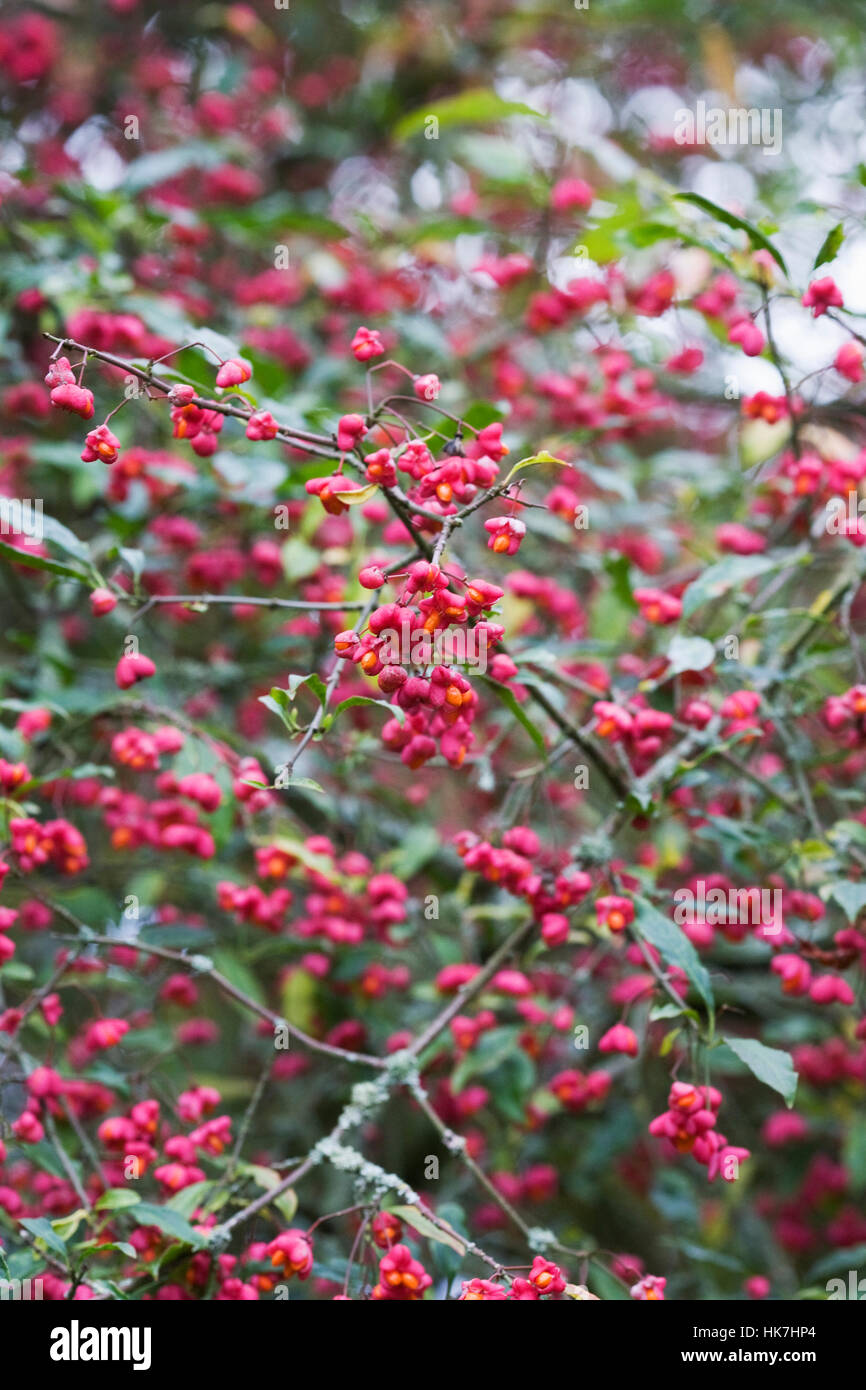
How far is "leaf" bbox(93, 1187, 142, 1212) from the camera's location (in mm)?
1629

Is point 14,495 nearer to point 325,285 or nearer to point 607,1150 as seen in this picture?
point 325,285

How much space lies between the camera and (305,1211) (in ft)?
8.18

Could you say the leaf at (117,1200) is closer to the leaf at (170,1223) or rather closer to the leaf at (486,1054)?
the leaf at (170,1223)

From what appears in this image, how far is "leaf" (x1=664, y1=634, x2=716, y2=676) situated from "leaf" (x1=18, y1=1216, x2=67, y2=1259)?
1114 mm

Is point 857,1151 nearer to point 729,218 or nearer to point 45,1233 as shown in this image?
point 45,1233

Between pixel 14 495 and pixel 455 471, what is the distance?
5.30 feet

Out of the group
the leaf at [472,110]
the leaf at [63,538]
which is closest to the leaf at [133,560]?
the leaf at [63,538]

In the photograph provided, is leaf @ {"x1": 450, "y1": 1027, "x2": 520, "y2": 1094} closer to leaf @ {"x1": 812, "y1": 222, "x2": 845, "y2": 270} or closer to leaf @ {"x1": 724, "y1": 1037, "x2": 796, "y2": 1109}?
leaf @ {"x1": 724, "y1": 1037, "x2": 796, "y2": 1109}

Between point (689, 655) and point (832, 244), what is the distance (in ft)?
1.99

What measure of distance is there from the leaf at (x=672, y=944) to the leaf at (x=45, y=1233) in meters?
0.84

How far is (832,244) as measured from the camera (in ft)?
5.77

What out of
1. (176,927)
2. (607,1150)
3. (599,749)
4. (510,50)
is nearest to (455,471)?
(599,749)

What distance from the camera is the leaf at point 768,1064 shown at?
1570 millimetres

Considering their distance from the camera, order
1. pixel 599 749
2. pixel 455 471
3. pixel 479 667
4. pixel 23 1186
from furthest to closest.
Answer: pixel 23 1186 → pixel 599 749 → pixel 479 667 → pixel 455 471
